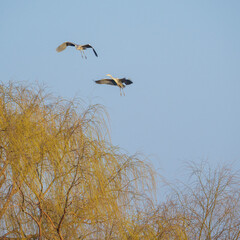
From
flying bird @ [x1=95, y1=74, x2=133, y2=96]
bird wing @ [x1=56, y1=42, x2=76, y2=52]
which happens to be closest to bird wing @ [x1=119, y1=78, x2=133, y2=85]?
flying bird @ [x1=95, y1=74, x2=133, y2=96]

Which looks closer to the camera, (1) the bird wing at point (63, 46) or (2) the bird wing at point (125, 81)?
(2) the bird wing at point (125, 81)

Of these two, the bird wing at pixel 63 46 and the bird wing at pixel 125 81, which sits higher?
the bird wing at pixel 63 46

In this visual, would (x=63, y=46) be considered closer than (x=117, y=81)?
No

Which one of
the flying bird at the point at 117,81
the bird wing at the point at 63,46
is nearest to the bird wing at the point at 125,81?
the flying bird at the point at 117,81

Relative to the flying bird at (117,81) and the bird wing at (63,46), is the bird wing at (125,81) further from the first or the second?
the bird wing at (63,46)

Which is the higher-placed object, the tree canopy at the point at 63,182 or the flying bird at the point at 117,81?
the flying bird at the point at 117,81

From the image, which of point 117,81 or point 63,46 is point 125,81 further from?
point 63,46

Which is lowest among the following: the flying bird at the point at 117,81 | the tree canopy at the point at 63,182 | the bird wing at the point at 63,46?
the tree canopy at the point at 63,182

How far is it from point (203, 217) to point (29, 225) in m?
2.07

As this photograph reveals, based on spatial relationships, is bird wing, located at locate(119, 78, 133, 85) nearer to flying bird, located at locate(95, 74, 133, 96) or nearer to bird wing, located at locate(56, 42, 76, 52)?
flying bird, located at locate(95, 74, 133, 96)

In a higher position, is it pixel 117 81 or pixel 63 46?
pixel 63 46

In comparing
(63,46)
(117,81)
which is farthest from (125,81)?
(63,46)

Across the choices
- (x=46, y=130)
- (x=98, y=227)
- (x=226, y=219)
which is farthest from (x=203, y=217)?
(x=46, y=130)

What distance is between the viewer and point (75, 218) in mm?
3730
